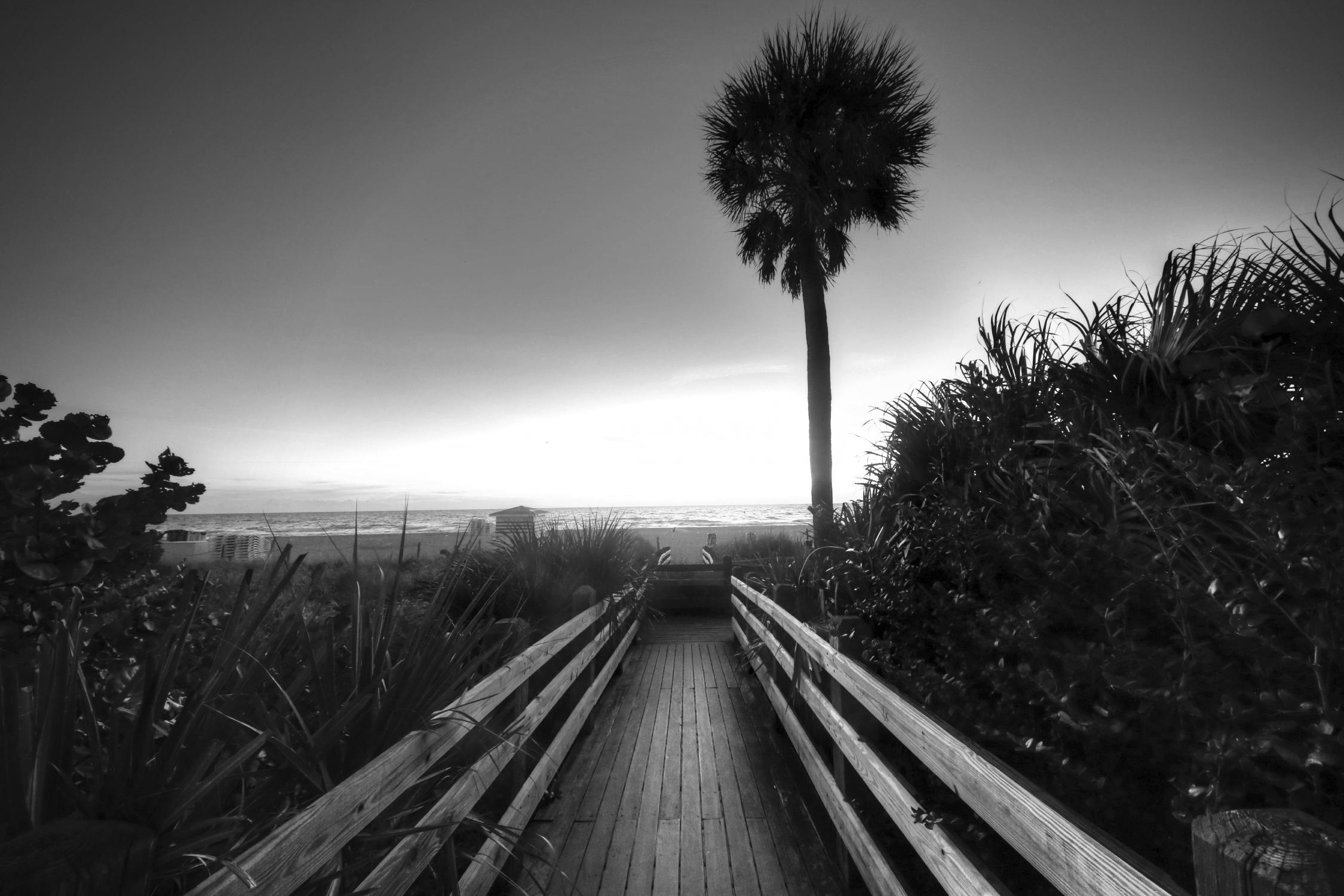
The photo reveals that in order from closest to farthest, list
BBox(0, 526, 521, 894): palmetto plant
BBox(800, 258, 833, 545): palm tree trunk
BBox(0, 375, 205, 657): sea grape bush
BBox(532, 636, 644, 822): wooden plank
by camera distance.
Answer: BBox(0, 526, 521, 894): palmetto plant, BBox(0, 375, 205, 657): sea grape bush, BBox(532, 636, 644, 822): wooden plank, BBox(800, 258, 833, 545): palm tree trunk

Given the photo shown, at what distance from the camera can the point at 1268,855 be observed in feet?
2.21

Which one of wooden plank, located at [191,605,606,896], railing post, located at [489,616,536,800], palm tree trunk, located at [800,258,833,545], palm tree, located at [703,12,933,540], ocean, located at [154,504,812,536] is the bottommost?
ocean, located at [154,504,812,536]

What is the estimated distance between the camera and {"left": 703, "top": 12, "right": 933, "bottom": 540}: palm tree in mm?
8781

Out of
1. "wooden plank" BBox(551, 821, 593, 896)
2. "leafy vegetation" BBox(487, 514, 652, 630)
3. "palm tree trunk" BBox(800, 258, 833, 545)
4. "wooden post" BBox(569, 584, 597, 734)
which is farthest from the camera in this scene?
"palm tree trunk" BBox(800, 258, 833, 545)

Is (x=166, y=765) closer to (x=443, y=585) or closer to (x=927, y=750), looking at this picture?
(x=443, y=585)

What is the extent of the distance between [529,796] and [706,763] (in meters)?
1.55

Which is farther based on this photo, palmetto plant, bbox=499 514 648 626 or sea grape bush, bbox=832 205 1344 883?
palmetto plant, bbox=499 514 648 626

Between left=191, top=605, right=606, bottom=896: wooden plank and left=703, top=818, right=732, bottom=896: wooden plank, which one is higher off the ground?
left=191, top=605, right=606, bottom=896: wooden plank

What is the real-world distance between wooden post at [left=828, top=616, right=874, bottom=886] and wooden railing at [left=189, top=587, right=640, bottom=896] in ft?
4.34

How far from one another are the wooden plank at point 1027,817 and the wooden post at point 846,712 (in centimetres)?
48

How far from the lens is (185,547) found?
19406 millimetres

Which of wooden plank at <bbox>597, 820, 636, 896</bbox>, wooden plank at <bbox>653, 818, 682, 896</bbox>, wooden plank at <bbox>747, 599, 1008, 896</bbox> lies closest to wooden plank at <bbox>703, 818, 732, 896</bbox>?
wooden plank at <bbox>653, 818, 682, 896</bbox>

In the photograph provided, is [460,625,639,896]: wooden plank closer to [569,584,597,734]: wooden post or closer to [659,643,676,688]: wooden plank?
[569,584,597,734]: wooden post

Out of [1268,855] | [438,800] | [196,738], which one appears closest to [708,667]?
[438,800]
